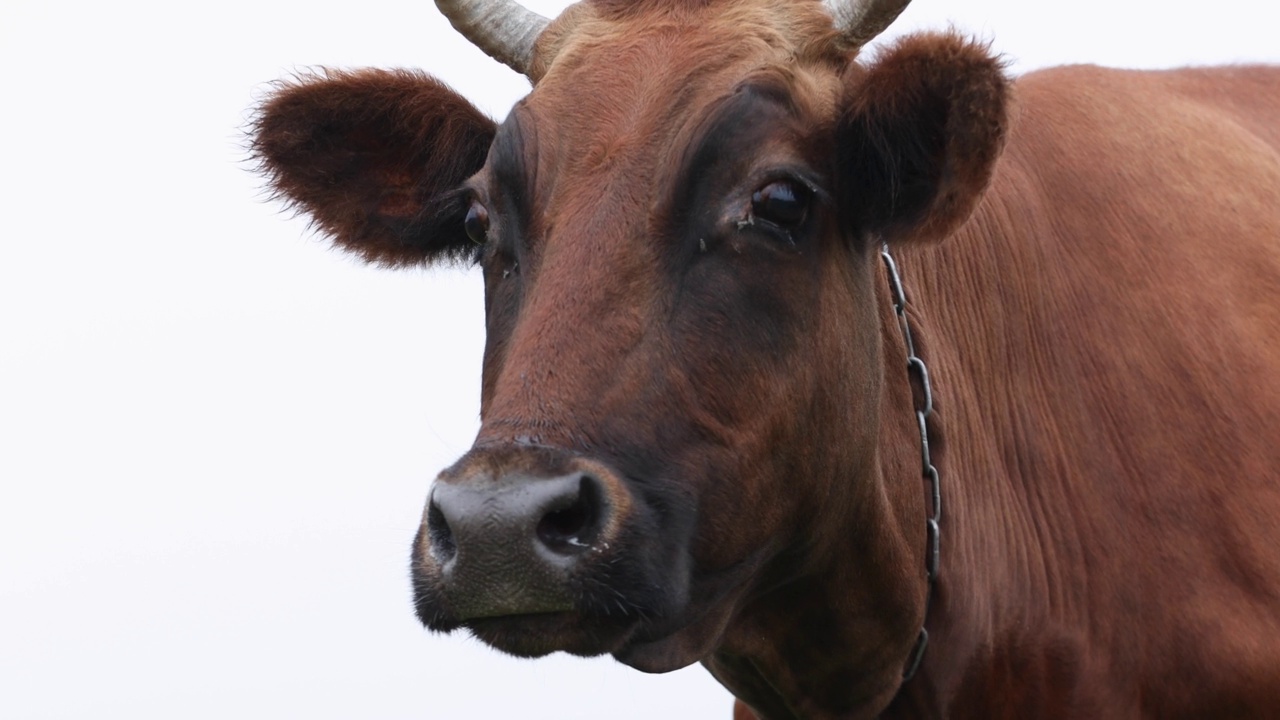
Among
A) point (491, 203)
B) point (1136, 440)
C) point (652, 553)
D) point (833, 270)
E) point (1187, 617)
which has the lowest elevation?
point (1187, 617)

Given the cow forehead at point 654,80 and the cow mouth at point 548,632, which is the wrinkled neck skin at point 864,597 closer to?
the cow forehead at point 654,80

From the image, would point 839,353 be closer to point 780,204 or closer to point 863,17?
point 780,204


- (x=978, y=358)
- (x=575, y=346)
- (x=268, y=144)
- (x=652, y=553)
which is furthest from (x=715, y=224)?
(x=268, y=144)

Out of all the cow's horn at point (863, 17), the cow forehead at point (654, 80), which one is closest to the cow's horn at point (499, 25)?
the cow forehead at point (654, 80)

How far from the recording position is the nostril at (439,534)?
379 cm

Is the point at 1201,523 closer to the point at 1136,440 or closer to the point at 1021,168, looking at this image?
the point at 1136,440

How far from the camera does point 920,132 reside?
4.56 meters

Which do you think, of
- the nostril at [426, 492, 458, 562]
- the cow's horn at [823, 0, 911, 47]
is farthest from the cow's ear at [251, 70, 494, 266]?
the nostril at [426, 492, 458, 562]

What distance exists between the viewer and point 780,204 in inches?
172

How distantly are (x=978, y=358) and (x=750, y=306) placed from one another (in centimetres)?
147

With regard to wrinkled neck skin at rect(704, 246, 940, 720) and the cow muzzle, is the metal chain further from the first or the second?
the cow muzzle

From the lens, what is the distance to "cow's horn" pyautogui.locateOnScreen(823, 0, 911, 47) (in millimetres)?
4824

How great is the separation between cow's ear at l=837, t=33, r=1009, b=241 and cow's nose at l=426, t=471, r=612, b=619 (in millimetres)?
1352

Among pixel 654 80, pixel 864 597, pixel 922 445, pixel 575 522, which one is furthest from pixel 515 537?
pixel 922 445
